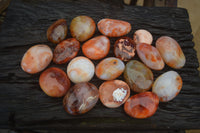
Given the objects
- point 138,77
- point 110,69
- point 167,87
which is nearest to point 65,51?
point 110,69

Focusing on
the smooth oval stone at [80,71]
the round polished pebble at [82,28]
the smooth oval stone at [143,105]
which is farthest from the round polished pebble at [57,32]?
the smooth oval stone at [143,105]

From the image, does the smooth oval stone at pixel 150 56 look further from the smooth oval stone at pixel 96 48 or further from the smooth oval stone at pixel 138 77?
the smooth oval stone at pixel 96 48

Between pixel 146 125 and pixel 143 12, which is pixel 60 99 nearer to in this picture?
pixel 146 125

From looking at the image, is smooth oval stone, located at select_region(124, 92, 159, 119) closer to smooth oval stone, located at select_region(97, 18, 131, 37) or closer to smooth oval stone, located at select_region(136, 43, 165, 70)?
smooth oval stone, located at select_region(136, 43, 165, 70)

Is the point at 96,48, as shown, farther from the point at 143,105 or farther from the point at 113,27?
the point at 143,105

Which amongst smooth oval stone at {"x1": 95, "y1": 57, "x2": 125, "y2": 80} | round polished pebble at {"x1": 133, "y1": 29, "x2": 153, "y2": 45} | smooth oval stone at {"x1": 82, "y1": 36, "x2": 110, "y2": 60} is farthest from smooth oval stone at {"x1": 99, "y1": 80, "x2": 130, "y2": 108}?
round polished pebble at {"x1": 133, "y1": 29, "x2": 153, "y2": 45}

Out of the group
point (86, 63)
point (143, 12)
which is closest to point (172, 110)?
point (86, 63)
